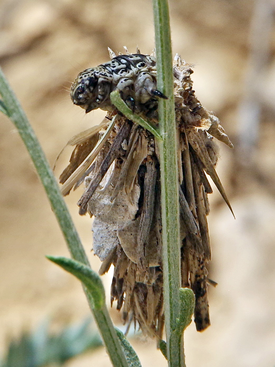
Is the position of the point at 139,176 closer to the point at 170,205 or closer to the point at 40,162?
the point at 170,205

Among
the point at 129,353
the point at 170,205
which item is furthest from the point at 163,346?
the point at 170,205

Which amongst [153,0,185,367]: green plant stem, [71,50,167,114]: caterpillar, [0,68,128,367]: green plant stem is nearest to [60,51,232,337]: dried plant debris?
[71,50,167,114]: caterpillar

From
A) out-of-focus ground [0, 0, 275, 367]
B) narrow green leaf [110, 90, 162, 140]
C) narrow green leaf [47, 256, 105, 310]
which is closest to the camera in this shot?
narrow green leaf [47, 256, 105, 310]

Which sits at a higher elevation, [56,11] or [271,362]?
[56,11]

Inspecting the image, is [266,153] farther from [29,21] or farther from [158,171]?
[158,171]

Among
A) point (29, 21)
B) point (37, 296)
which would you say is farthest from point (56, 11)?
point (37, 296)

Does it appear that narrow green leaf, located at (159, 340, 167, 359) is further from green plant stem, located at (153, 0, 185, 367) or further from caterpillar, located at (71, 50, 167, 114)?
caterpillar, located at (71, 50, 167, 114)

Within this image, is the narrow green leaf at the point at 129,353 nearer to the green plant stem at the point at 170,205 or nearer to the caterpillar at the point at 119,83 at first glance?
the green plant stem at the point at 170,205

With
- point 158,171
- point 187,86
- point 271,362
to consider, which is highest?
point 187,86
